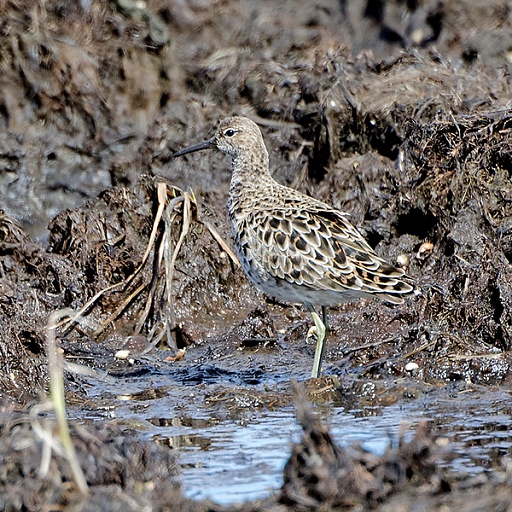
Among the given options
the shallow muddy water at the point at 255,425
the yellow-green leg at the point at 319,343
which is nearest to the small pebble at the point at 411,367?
the shallow muddy water at the point at 255,425

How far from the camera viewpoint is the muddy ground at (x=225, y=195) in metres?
7.01

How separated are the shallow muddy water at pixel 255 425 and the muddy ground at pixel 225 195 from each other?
0.17 m

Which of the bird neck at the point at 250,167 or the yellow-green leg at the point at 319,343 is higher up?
the bird neck at the point at 250,167

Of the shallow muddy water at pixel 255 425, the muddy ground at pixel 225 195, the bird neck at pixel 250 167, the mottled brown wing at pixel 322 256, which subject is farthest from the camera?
the bird neck at pixel 250 167

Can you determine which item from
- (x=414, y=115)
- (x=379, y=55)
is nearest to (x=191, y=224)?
(x=414, y=115)

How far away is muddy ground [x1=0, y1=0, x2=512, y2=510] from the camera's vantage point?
23.0 ft

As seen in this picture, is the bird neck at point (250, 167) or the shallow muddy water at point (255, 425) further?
the bird neck at point (250, 167)

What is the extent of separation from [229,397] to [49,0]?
672 centimetres

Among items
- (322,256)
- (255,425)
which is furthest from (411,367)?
(255,425)

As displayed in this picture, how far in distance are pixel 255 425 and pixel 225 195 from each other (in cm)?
419

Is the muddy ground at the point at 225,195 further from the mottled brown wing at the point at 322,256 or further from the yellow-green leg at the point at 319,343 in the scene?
the mottled brown wing at the point at 322,256

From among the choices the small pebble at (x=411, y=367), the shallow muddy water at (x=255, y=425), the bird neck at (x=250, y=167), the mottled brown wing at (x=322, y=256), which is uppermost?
the bird neck at (x=250, y=167)

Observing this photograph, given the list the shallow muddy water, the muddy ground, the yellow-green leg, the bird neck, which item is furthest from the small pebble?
the bird neck

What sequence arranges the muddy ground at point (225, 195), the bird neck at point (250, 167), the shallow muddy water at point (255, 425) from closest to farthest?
1. the shallow muddy water at point (255, 425)
2. the muddy ground at point (225, 195)
3. the bird neck at point (250, 167)
